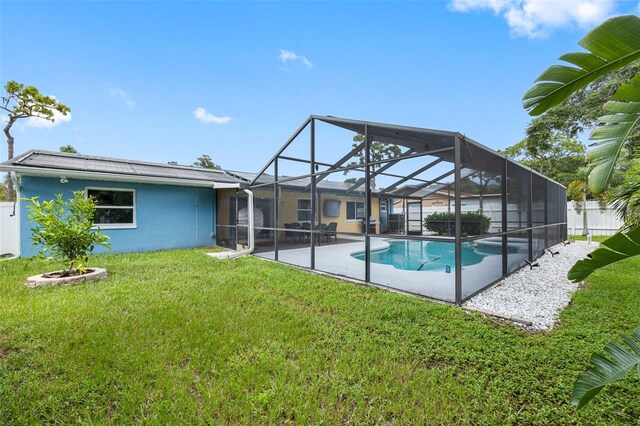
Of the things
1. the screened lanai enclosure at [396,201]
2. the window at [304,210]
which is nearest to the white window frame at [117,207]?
the screened lanai enclosure at [396,201]

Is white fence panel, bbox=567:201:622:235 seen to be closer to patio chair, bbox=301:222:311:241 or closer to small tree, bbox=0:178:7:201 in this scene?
patio chair, bbox=301:222:311:241

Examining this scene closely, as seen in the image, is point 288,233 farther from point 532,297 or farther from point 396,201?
point 532,297

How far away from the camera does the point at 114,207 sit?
9320 mm

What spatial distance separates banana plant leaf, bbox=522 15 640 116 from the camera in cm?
145

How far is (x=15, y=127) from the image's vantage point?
17.0m

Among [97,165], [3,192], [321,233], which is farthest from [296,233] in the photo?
[3,192]

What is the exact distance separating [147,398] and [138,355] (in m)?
0.74

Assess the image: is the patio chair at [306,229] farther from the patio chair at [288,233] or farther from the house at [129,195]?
the house at [129,195]

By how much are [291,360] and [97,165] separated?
10537mm

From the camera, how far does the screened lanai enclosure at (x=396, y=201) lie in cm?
482

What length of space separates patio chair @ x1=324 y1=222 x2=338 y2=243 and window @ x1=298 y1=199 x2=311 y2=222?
0.57 meters

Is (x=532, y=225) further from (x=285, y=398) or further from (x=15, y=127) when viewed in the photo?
(x=15, y=127)

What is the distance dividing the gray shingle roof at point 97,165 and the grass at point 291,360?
505 cm

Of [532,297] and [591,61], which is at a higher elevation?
[591,61]
